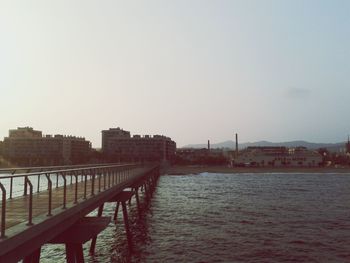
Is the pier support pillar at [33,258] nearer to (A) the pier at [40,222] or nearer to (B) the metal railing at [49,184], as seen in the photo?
(A) the pier at [40,222]

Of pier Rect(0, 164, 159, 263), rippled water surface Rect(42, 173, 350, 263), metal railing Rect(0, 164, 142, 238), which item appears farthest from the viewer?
rippled water surface Rect(42, 173, 350, 263)

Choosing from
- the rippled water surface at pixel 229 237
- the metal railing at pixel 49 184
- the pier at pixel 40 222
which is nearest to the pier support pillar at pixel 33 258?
the pier at pixel 40 222

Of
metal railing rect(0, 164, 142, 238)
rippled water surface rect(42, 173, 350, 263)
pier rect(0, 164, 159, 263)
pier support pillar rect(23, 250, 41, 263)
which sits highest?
metal railing rect(0, 164, 142, 238)

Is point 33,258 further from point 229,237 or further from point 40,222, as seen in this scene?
point 229,237

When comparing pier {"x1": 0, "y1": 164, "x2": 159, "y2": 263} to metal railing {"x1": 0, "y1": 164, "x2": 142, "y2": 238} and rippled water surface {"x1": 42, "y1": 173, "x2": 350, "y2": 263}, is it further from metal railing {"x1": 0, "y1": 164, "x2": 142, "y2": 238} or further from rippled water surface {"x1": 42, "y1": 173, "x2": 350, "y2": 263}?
rippled water surface {"x1": 42, "y1": 173, "x2": 350, "y2": 263}

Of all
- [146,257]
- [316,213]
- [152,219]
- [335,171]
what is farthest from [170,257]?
[335,171]

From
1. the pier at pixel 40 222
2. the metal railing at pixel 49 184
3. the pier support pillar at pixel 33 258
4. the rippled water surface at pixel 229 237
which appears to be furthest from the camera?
the rippled water surface at pixel 229 237

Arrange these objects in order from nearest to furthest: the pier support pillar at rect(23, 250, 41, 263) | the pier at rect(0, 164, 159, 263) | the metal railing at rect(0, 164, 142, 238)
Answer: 1. the pier at rect(0, 164, 159, 263)
2. the metal railing at rect(0, 164, 142, 238)
3. the pier support pillar at rect(23, 250, 41, 263)

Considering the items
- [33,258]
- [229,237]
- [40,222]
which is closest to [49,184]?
[40,222]

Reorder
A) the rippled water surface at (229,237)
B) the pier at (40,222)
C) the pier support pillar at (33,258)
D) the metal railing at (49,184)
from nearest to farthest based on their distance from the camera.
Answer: the pier at (40,222), the metal railing at (49,184), the pier support pillar at (33,258), the rippled water surface at (229,237)

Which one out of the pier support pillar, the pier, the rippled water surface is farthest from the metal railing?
the rippled water surface

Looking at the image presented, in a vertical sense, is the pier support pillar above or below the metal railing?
below

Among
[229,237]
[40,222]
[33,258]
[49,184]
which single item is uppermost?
[49,184]

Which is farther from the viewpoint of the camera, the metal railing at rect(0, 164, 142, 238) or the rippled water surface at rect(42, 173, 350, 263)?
the rippled water surface at rect(42, 173, 350, 263)
